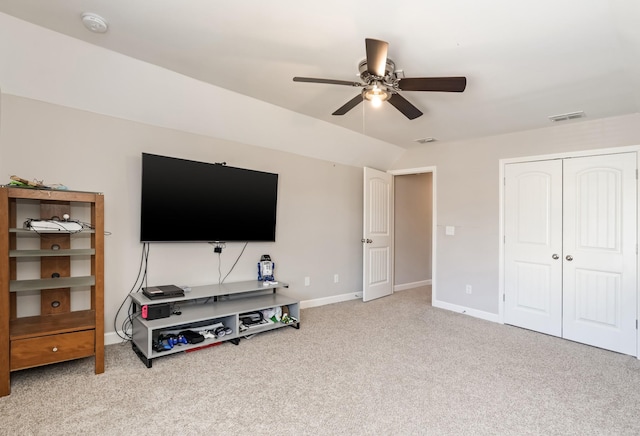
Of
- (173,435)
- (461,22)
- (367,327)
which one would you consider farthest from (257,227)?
(461,22)

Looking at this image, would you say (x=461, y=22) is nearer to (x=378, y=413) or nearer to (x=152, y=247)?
(x=378, y=413)

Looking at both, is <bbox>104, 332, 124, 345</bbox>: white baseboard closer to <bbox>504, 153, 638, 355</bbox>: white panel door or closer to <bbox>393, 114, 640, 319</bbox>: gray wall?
<bbox>393, 114, 640, 319</bbox>: gray wall

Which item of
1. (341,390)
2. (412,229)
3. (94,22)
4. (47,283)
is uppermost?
(94,22)

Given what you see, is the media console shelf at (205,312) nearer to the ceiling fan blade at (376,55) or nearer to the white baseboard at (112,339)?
the white baseboard at (112,339)

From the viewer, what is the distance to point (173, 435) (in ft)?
6.11

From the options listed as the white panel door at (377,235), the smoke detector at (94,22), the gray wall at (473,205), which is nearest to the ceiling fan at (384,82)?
the smoke detector at (94,22)

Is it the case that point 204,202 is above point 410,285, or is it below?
above

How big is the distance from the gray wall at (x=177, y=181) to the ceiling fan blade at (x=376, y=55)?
2.16 meters

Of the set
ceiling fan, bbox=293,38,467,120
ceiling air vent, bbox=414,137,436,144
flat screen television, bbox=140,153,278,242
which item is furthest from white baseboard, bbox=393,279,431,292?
ceiling fan, bbox=293,38,467,120

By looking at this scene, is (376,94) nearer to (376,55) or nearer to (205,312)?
(376,55)

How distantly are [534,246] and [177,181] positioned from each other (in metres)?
4.08

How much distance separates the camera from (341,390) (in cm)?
240

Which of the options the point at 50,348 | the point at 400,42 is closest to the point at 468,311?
the point at 400,42

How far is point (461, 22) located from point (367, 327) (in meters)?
3.07
